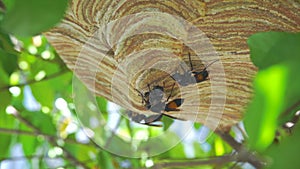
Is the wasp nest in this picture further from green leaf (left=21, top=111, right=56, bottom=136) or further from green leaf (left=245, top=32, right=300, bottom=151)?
green leaf (left=245, top=32, right=300, bottom=151)

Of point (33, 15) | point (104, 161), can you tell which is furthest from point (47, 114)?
point (33, 15)

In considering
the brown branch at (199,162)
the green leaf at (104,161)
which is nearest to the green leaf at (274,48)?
the brown branch at (199,162)

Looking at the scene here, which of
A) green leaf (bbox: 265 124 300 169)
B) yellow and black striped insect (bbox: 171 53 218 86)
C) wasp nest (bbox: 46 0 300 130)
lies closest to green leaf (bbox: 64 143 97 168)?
wasp nest (bbox: 46 0 300 130)

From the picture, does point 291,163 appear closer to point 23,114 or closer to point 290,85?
point 290,85

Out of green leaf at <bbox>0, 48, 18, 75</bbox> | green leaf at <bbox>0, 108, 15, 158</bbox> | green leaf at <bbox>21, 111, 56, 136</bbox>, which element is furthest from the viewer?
green leaf at <bbox>21, 111, 56, 136</bbox>

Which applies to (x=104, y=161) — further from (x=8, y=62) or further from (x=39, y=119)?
(x=8, y=62)
